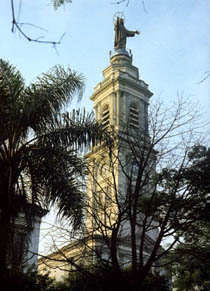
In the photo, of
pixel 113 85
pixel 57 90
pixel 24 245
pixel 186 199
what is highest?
pixel 113 85

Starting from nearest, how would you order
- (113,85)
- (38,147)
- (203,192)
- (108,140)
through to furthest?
(38,147), (108,140), (203,192), (113,85)

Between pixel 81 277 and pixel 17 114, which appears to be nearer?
pixel 17 114

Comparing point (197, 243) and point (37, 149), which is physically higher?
point (37, 149)

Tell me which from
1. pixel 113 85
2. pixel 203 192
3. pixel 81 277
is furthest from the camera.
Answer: pixel 113 85

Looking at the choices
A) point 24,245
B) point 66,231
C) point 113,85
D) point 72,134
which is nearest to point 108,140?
point 72,134

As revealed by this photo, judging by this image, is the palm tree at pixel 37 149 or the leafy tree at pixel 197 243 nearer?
the palm tree at pixel 37 149

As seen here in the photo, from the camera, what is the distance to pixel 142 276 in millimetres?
9570

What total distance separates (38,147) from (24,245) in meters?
2.63

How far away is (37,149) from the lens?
10.2 meters

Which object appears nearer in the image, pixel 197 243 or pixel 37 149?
pixel 37 149

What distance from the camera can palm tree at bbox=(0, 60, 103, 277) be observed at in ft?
32.6

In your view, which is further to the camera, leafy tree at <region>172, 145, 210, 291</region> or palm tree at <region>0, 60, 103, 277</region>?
leafy tree at <region>172, 145, 210, 291</region>

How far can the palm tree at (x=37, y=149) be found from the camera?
994 cm

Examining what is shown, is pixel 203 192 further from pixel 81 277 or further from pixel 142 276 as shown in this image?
pixel 81 277
